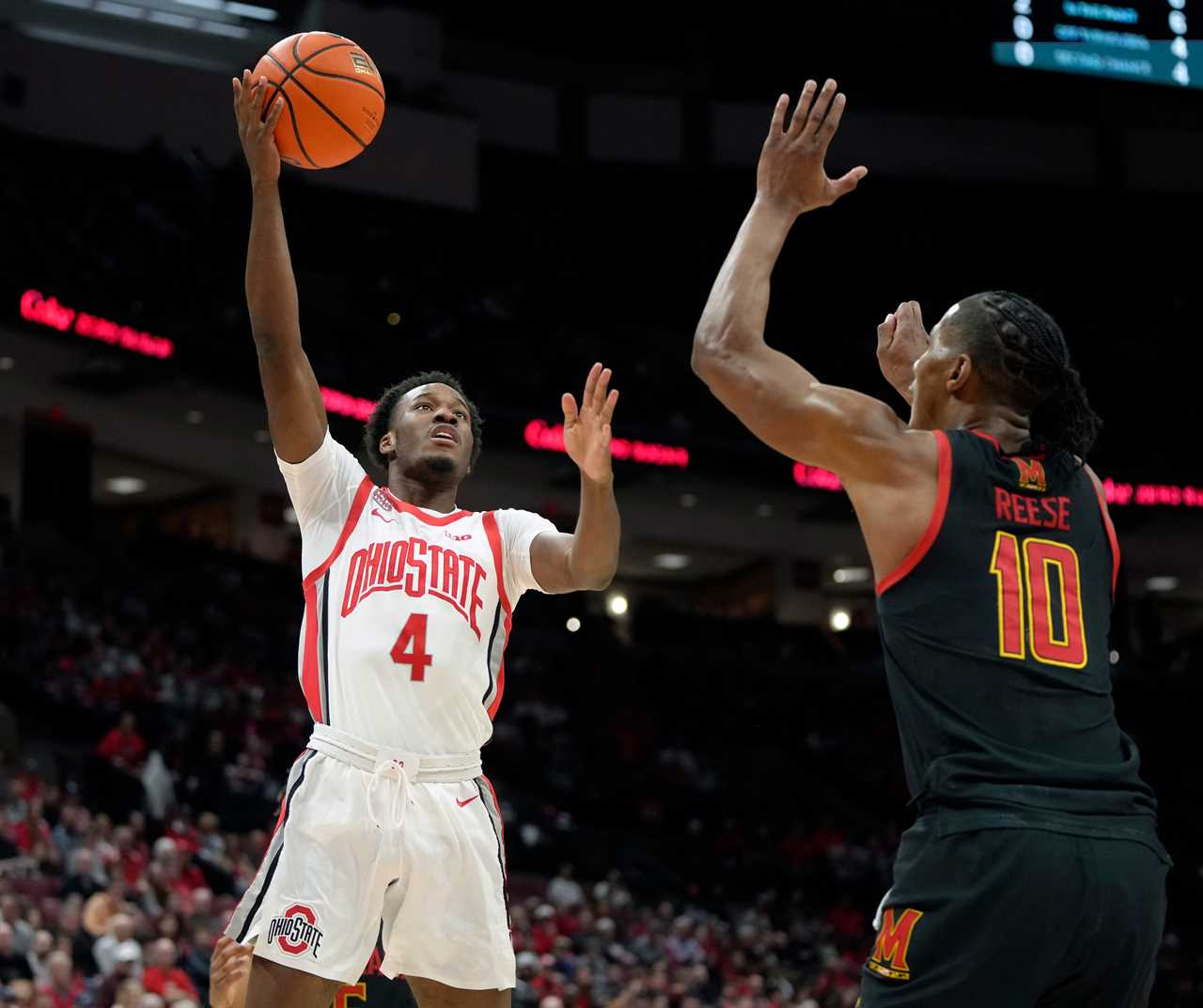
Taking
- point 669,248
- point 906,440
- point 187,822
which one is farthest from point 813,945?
point 906,440

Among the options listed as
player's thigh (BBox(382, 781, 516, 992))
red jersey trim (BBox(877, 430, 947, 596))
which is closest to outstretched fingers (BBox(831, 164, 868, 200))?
red jersey trim (BBox(877, 430, 947, 596))

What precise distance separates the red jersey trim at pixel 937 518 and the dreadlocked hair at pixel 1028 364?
0.84ft

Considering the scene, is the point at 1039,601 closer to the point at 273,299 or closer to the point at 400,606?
the point at 400,606

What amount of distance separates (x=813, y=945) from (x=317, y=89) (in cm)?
1546

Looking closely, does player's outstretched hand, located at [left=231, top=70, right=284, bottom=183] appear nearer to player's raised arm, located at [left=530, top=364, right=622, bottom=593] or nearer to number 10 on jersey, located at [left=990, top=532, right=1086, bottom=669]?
player's raised arm, located at [left=530, top=364, right=622, bottom=593]

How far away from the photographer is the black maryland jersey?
2.93m

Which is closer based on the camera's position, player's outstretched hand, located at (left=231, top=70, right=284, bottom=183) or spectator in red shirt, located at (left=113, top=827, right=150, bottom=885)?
player's outstretched hand, located at (left=231, top=70, right=284, bottom=183)

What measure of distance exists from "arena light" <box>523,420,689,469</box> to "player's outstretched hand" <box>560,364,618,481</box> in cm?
1817

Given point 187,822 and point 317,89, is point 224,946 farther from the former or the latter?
point 187,822

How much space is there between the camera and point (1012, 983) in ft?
9.12

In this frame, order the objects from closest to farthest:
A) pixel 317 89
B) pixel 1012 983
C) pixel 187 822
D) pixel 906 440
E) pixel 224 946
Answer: pixel 1012 983, pixel 906 440, pixel 224 946, pixel 317 89, pixel 187 822

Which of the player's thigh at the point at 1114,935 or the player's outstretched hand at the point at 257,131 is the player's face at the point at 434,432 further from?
the player's thigh at the point at 1114,935

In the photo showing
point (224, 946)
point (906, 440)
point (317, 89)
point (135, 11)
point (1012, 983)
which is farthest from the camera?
point (135, 11)

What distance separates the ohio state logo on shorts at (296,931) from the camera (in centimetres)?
411
